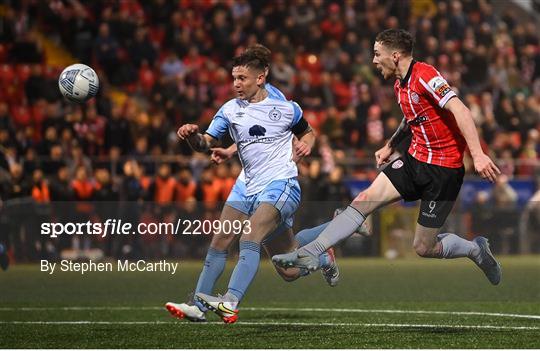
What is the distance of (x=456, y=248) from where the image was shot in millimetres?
10305

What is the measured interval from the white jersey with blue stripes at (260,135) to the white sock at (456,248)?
1460 mm

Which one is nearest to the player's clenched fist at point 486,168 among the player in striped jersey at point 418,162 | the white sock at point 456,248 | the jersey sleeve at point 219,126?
the player in striped jersey at point 418,162

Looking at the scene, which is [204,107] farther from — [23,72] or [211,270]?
[211,270]

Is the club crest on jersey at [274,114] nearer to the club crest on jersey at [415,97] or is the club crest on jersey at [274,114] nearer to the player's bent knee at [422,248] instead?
the club crest on jersey at [415,97]

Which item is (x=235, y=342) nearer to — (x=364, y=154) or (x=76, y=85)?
(x=76, y=85)

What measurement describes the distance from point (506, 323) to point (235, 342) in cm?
274

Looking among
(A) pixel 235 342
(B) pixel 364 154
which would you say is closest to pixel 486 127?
(B) pixel 364 154

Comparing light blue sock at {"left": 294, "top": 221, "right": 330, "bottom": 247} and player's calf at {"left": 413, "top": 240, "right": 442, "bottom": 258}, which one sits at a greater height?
player's calf at {"left": 413, "top": 240, "right": 442, "bottom": 258}

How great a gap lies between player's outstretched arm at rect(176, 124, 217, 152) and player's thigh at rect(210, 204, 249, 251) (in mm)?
604

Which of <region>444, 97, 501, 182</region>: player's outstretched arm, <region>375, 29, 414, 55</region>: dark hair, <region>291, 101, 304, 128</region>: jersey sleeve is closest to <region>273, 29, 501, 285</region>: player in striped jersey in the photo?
<region>375, 29, 414, 55</region>: dark hair

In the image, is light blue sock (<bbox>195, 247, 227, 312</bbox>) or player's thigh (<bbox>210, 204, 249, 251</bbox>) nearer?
light blue sock (<bbox>195, 247, 227, 312</bbox>)

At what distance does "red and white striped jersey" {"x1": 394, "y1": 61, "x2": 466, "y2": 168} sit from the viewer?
9789 mm

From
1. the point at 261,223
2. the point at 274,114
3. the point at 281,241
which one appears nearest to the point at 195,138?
the point at 274,114

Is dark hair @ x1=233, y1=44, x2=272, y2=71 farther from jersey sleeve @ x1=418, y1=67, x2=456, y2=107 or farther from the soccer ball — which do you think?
the soccer ball
